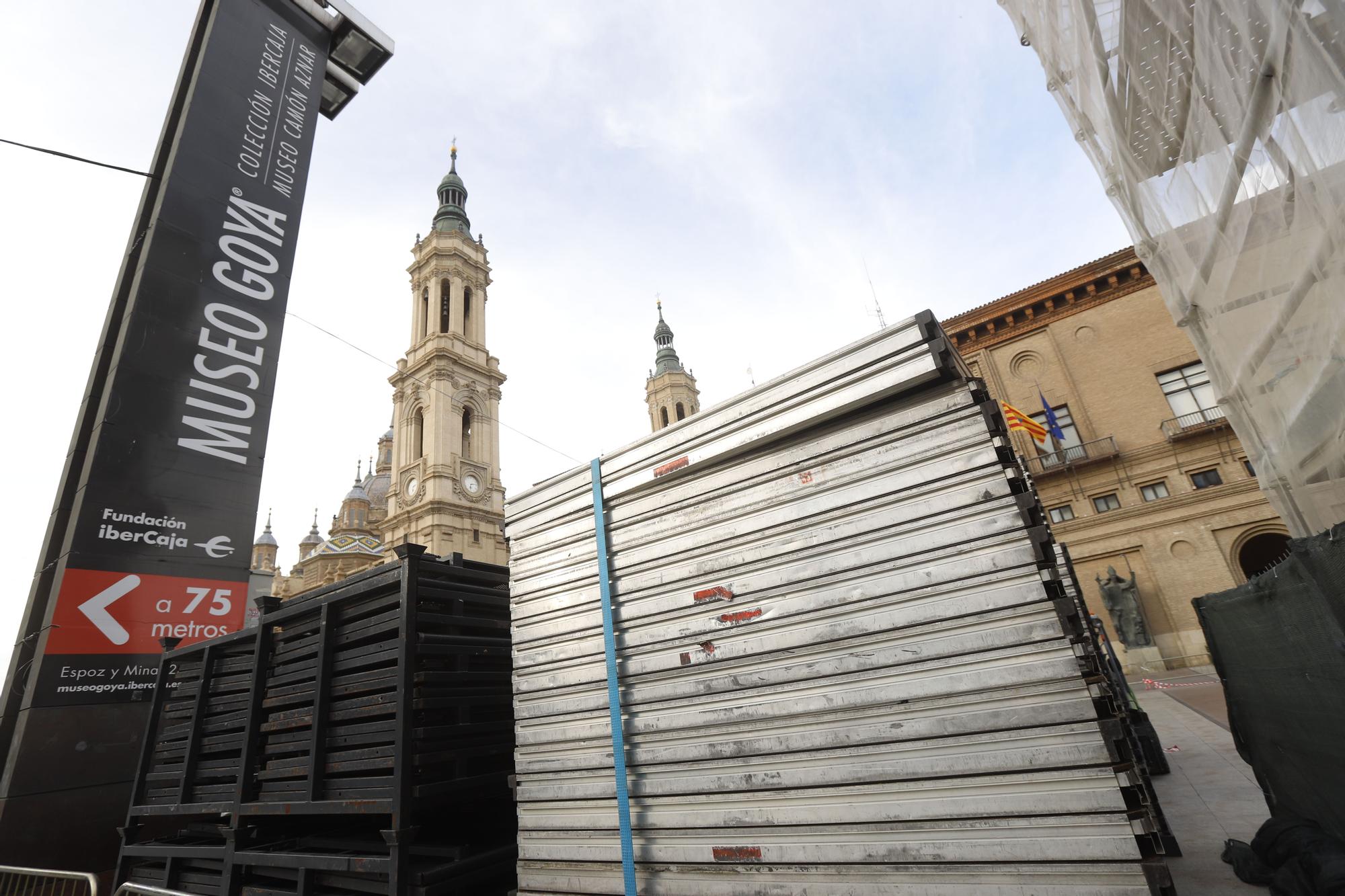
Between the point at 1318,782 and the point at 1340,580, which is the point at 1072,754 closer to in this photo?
the point at 1340,580

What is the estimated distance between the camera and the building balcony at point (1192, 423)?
22.9 meters

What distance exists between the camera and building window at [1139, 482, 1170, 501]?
23766 mm

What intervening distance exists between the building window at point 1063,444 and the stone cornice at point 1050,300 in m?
4.10

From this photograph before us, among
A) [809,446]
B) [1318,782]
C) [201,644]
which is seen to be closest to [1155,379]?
[1318,782]

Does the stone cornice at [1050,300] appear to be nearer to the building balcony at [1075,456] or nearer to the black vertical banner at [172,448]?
the building balcony at [1075,456]

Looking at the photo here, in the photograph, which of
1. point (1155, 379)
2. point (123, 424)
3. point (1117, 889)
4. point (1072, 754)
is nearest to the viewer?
point (1117, 889)

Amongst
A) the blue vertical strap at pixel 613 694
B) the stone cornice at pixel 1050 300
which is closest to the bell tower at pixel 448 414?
the stone cornice at pixel 1050 300

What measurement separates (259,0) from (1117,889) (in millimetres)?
18519

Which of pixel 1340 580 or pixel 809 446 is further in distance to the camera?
pixel 809 446

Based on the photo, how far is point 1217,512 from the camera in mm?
22625

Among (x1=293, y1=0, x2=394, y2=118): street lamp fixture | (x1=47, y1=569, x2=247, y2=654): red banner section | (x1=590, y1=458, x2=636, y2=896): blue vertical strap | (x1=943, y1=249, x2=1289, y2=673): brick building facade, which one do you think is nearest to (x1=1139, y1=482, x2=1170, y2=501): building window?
(x1=943, y1=249, x2=1289, y2=673): brick building facade

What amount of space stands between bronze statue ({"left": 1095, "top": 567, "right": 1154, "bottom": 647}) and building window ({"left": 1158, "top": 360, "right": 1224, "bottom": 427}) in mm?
6634

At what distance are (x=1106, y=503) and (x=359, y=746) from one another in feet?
93.1

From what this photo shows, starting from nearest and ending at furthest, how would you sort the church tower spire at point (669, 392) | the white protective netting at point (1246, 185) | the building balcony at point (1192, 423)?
the white protective netting at point (1246, 185) < the building balcony at point (1192, 423) < the church tower spire at point (669, 392)
